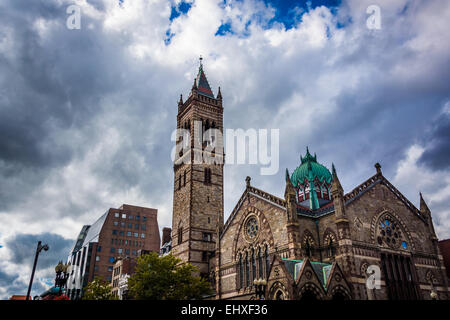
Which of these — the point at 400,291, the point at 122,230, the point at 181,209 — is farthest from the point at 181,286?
the point at 122,230

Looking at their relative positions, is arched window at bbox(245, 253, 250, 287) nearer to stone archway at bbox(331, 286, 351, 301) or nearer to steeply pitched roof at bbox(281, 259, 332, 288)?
steeply pitched roof at bbox(281, 259, 332, 288)

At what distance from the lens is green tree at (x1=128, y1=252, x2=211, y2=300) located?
120 ft

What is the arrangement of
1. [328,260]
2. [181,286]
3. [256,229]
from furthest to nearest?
[256,229], [181,286], [328,260]

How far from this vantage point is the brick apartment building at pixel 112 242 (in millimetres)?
94188

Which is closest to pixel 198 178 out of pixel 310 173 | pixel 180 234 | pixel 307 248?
pixel 180 234

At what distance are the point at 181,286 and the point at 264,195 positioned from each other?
553 inches

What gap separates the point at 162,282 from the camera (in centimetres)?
3669

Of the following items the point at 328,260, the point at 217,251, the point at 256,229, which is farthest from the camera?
the point at 217,251

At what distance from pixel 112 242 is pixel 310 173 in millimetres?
64989

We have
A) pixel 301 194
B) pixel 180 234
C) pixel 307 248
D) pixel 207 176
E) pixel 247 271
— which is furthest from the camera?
pixel 301 194

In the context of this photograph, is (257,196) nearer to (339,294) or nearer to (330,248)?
(330,248)

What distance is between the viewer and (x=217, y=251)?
1826 inches

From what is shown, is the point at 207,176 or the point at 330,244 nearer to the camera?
the point at 330,244
